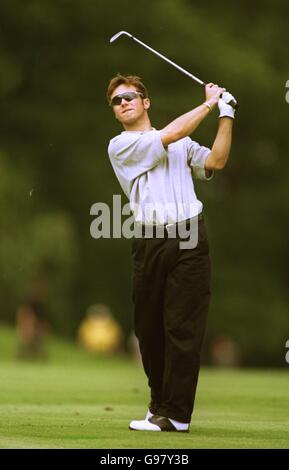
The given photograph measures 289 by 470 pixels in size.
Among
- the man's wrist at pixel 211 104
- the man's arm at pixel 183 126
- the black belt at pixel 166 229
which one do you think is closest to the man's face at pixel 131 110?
the man's arm at pixel 183 126

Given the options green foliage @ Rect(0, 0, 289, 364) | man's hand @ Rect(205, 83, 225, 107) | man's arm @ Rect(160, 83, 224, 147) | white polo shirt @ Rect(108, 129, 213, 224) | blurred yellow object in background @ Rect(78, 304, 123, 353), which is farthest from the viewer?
blurred yellow object in background @ Rect(78, 304, 123, 353)

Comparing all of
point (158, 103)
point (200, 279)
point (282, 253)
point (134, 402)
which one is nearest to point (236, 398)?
point (134, 402)

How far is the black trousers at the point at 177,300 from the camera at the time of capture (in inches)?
331

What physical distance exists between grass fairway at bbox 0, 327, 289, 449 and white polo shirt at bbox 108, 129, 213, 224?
51.5 inches

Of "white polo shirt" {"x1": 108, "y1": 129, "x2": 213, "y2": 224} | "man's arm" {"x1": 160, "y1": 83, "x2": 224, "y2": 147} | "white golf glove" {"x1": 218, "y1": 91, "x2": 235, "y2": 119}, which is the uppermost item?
"white golf glove" {"x1": 218, "y1": 91, "x2": 235, "y2": 119}

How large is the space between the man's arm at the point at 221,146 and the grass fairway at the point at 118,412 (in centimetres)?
160

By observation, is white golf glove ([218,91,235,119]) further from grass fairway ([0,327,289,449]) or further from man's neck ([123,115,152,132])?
grass fairway ([0,327,289,449])

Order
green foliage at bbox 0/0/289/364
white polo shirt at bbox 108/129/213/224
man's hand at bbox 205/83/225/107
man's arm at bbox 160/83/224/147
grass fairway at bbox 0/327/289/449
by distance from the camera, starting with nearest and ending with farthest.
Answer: grass fairway at bbox 0/327/289/449, man's arm at bbox 160/83/224/147, white polo shirt at bbox 108/129/213/224, man's hand at bbox 205/83/225/107, green foliage at bbox 0/0/289/364

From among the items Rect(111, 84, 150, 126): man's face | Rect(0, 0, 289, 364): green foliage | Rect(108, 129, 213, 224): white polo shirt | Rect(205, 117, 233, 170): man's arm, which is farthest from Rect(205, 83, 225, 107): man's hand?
Rect(0, 0, 289, 364): green foliage

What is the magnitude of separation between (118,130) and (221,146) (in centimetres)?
2039

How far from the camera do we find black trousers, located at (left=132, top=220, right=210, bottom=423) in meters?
8.40

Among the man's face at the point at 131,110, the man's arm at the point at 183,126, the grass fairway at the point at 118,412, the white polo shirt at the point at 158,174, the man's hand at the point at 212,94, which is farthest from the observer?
the man's face at the point at 131,110

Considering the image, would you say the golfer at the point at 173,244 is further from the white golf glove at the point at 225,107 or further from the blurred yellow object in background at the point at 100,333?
the blurred yellow object in background at the point at 100,333

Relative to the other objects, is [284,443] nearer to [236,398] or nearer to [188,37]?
[236,398]
